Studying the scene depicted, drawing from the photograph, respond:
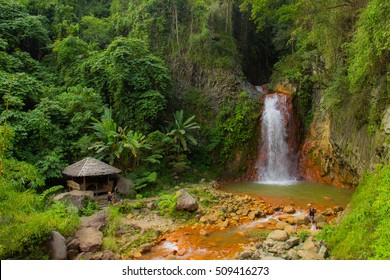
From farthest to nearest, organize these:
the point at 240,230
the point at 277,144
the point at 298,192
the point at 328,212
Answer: the point at 277,144 → the point at 298,192 → the point at 328,212 → the point at 240,230

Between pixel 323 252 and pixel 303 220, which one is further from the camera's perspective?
pixel 303 220

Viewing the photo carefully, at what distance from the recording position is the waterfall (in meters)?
18.4

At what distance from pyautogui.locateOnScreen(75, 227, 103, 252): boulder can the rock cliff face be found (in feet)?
31.3

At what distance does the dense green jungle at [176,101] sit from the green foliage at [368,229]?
45 millimetres

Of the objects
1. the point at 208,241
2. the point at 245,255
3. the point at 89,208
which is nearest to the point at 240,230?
the point at 208,241

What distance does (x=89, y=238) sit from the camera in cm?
962

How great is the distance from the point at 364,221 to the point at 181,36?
18324mm

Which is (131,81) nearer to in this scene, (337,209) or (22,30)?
(22,30)

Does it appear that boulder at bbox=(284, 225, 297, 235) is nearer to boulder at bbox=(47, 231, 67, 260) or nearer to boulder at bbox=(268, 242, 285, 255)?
boulder at bbox=(268, 242, 285, 255)

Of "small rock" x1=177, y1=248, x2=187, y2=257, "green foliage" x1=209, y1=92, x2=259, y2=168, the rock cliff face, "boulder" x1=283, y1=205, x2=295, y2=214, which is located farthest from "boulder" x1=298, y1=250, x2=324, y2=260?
"green foliage" x1=209, y1=92, x2=259, y2=168

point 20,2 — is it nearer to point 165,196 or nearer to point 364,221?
point 165,196

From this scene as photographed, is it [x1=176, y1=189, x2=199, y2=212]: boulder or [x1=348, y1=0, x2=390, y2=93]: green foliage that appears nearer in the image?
[x1=348, y1=0, x2=390, y2=93]: green foliage

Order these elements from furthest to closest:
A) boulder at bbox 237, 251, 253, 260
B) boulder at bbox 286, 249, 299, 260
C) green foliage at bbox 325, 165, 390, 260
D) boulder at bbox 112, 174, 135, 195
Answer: boulder at bbox 112, 174, 135, 195 → boulder at bbox 237, 251, 253, 260 → boulder at bbox 286, 249, 299, 260 → green foliage at bbox 325, 165, 390, 260

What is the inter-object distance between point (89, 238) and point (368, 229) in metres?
7.81
